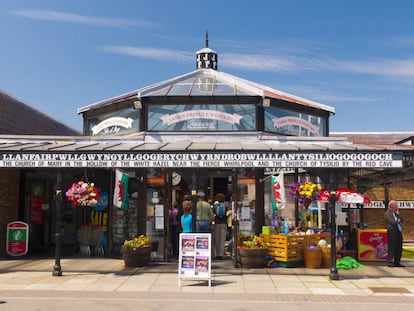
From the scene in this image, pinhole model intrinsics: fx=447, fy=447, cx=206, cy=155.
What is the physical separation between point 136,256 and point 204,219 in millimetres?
1988

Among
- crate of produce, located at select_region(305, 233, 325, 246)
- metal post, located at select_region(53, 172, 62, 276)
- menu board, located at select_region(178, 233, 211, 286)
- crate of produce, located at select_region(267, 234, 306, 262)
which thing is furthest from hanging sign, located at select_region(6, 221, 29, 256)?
crate of produce, located at select_region(305, 233, 325, 246)

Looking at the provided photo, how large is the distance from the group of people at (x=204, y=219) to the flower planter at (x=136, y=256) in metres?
1.17

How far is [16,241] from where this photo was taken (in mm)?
13961

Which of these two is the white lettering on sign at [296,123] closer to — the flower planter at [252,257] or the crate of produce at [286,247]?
the crate of produce at [286,247]

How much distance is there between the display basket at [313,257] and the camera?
38.2 feet

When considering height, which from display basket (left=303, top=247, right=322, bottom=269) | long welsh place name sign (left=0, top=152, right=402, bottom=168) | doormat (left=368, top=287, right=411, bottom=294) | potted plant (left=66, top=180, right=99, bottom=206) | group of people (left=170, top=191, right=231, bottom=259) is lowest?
doormat (left=368, top=287, right=411, bottom=294)

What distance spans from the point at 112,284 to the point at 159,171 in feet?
14.1

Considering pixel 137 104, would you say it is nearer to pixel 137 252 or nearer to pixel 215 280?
pixel 137 252

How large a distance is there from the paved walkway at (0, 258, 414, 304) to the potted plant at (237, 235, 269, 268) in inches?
9.5

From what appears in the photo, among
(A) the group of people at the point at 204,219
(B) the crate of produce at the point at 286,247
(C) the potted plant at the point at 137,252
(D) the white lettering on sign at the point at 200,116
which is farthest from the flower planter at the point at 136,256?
(D) the white lettering on sign at the point at 200,116

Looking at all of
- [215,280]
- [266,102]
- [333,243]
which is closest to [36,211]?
[215,280]

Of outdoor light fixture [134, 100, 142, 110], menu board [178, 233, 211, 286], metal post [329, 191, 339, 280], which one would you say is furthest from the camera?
outdoor light fixture [134, 100, 142, 110]

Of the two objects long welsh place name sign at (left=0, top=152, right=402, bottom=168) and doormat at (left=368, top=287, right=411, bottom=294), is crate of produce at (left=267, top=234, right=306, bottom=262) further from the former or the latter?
doormat at (left=368, top=287, right=411, bottom=294)

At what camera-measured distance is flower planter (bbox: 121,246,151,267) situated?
11484 millimetres
